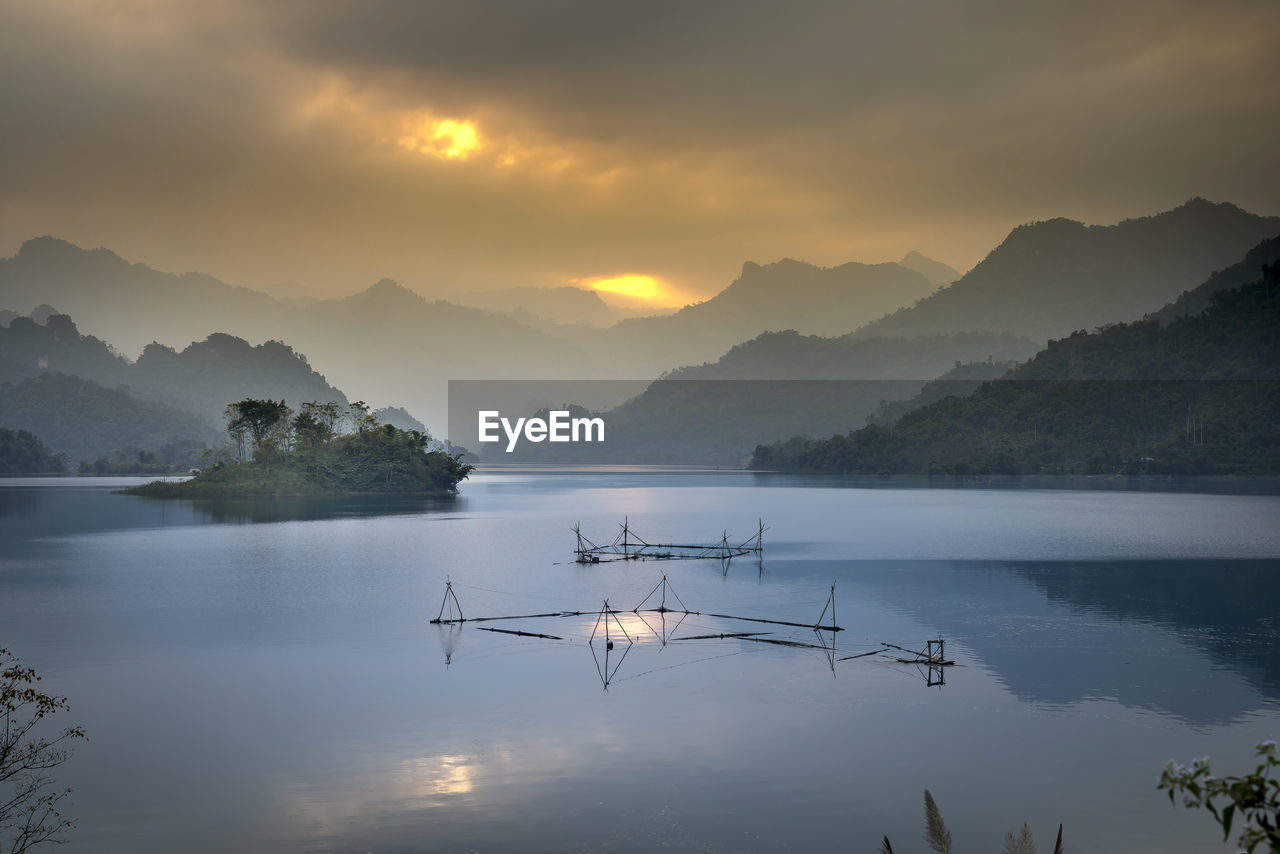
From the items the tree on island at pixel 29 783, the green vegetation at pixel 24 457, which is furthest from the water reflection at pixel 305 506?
the green vegetation at pixel 24 457

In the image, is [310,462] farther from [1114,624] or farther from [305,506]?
[1114,624]

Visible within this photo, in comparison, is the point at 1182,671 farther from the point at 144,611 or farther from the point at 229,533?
the point at 229,533

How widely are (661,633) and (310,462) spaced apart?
323ft

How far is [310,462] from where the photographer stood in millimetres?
123750

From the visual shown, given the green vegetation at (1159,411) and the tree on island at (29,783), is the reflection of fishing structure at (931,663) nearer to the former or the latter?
the tree on island at (29,783)

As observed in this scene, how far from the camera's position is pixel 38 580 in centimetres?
4872

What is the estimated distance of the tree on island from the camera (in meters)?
15.5

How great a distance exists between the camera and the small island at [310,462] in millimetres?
120438

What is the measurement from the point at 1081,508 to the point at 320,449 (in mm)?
89936

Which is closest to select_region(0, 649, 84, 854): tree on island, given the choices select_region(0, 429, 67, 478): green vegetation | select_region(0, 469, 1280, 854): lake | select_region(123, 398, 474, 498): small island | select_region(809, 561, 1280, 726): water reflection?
select_region(0, 469, 1280, 854): lake

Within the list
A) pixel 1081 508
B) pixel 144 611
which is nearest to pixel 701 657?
pixel 144 611

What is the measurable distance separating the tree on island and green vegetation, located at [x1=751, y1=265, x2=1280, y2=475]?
17590 centimetres

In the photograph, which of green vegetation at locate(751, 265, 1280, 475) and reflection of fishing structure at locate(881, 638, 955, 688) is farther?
green vegetation at locate(751, 265, 1280, 475)

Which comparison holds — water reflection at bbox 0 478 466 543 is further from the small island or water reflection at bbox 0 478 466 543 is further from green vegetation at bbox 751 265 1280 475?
green vegetation at bbox 751 265 1280 475
